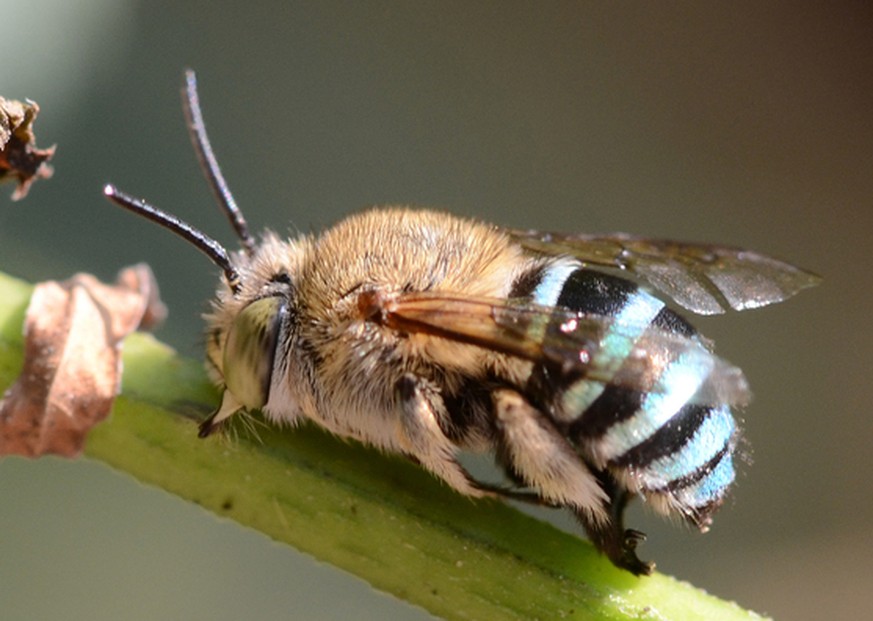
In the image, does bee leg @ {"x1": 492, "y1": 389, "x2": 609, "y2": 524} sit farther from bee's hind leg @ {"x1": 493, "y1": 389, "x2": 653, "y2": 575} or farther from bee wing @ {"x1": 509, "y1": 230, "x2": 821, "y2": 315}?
bee wing @ {"x1": 509, "y1": 230, "x2": 821, "y2": 315}

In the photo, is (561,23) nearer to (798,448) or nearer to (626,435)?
(798,448)

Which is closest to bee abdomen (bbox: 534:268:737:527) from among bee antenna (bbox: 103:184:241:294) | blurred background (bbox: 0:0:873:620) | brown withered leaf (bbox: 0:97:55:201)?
bee antenna (bbox: 103:184:241:294)

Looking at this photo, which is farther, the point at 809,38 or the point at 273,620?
the point at 809,38

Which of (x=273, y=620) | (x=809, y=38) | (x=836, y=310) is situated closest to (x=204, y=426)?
(x=273, y=620)

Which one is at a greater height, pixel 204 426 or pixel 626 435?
pixel 626 435

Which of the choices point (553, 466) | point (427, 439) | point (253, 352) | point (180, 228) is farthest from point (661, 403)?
point (180, 228)

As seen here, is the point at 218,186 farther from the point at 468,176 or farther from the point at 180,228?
the point at 468,176

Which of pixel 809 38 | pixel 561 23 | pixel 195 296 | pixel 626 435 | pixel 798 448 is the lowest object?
pixel 195 296
